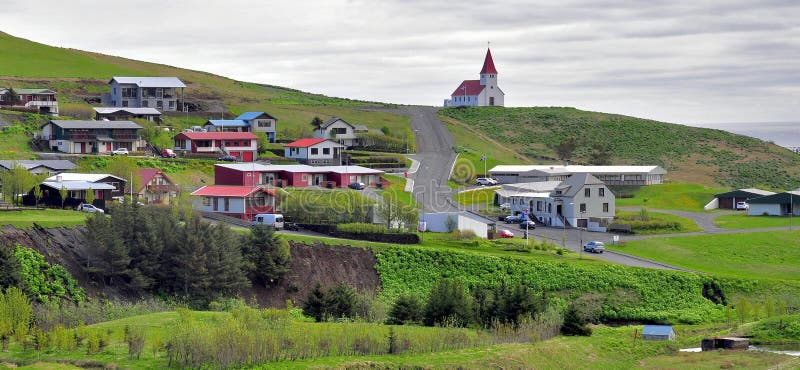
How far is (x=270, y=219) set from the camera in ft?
218

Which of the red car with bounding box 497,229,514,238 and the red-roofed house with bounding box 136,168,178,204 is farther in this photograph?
the red-roofed house with bounding box 136,168,178,204

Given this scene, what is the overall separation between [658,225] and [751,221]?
7.77 metres

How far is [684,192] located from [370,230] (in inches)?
1485

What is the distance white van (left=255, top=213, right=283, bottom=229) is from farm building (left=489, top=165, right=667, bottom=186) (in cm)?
3243

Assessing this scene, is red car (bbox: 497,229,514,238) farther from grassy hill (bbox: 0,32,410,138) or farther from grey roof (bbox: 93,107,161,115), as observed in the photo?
grey roof (bbox: 93,107,161,115)

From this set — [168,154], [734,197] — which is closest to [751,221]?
[734,197]

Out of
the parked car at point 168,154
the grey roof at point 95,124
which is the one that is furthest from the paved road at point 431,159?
the grey roof at point 95,124

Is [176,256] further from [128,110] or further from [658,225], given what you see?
[128,110]

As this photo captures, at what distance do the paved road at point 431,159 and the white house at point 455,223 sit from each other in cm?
720

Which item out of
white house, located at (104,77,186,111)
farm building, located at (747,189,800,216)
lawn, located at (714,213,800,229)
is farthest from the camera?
white house, located at (104,77,186,111)

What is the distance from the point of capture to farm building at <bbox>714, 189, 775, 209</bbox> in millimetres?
85812

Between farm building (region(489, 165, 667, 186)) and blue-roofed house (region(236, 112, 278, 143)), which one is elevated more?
blue-roofed house (region(236, 112, 278, 143))

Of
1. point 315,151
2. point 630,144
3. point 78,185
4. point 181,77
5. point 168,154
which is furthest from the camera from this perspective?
point 181,77

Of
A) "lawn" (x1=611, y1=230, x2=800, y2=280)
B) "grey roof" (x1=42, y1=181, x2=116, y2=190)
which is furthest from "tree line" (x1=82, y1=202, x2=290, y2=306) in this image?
"lawn" (x1=611, y1=230, x2=800, y2=280)
